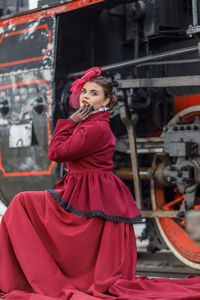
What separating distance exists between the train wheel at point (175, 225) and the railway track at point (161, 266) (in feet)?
0.32

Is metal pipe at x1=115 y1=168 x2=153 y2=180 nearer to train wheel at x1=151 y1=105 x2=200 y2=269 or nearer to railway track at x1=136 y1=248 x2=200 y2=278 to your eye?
train wheel at x1=151 y1=105 x2=200 y2=269

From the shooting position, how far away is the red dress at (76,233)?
3742 mm

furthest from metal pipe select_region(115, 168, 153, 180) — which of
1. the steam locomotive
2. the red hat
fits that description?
the red hat

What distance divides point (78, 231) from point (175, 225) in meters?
1.94

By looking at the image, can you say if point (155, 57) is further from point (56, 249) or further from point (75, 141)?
point (56, 249)

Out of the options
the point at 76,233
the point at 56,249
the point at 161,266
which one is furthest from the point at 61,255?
the point at 161,266

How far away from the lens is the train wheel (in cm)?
524

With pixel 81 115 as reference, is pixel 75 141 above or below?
below

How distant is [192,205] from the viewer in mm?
4965

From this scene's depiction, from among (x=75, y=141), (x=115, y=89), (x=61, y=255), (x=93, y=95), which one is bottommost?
(x=61, y=255)

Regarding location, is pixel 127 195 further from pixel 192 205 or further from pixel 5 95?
pixel 5 95

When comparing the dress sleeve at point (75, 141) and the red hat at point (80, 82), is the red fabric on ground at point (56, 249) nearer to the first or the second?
the dress sleeve at point (75, 141)

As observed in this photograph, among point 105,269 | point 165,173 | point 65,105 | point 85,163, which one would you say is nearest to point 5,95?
point 65,105

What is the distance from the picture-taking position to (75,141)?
3752 millimetres
